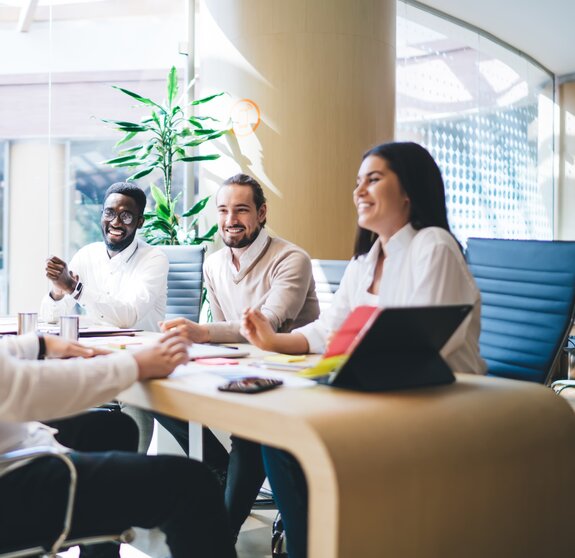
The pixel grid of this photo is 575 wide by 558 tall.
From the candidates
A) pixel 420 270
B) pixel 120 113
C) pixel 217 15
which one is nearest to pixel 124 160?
pixel 120 113

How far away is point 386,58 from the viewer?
5461mm

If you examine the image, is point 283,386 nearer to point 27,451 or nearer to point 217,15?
point 27,451

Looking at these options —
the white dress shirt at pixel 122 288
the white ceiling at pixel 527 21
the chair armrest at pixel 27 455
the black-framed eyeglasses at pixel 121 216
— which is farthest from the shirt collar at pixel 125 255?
the white ceiling at pixel 527 21

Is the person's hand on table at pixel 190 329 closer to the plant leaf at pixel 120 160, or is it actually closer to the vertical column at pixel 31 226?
the plant leaf at pixel 120 160

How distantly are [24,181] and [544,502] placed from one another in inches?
176

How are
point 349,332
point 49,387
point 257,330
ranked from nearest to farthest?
point 49,387
point 349,332
point 257,330

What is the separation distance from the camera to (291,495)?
1.75m

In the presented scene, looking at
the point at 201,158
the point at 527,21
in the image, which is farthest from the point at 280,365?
the point at 527,21

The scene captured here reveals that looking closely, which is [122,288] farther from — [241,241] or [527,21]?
[527,21]

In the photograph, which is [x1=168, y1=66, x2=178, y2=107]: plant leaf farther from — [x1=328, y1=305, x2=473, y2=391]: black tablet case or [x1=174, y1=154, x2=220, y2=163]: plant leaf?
[x1=328, y1=305, x2=473, y2=391]: black tablet case

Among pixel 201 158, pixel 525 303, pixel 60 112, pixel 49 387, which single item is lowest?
pixel 49 387

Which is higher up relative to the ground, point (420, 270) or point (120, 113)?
point (120, 113)

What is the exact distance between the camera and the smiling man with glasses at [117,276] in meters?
2.88

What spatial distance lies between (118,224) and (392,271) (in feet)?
5.89
